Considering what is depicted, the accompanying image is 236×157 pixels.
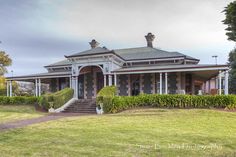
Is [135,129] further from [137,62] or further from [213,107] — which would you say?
[137,62]

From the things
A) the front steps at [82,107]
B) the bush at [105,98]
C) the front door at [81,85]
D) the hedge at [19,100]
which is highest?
the front door at [81,85]

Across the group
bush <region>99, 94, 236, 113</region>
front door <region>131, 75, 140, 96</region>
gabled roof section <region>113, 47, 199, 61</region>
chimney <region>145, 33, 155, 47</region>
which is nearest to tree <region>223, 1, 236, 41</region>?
bush <region>99, 94, 236, 113</region>

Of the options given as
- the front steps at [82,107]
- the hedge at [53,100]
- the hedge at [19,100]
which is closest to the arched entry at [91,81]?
the front steps at [82,107]

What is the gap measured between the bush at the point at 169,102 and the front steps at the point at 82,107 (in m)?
1.85

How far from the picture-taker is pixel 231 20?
6422 mm

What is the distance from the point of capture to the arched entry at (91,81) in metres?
26.7

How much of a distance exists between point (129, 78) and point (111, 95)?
560 cm

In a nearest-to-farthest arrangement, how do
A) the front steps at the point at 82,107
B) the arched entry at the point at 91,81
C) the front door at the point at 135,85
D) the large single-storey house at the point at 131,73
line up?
the front steps at the point at 82,107
the large single-storey house at the point at 131,73
the front door at the point at 135,85
the arched entry at the point at 91,81

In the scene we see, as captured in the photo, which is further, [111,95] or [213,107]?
[111,95]

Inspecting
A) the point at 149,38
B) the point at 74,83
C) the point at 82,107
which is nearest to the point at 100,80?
the point at 74,83

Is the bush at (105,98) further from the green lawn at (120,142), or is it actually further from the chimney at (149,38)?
the chimney at (149,38)

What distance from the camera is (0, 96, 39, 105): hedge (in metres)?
23.4

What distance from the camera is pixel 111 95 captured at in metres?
20.3

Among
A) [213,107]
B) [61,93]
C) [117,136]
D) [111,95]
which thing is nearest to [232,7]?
[117,136]
